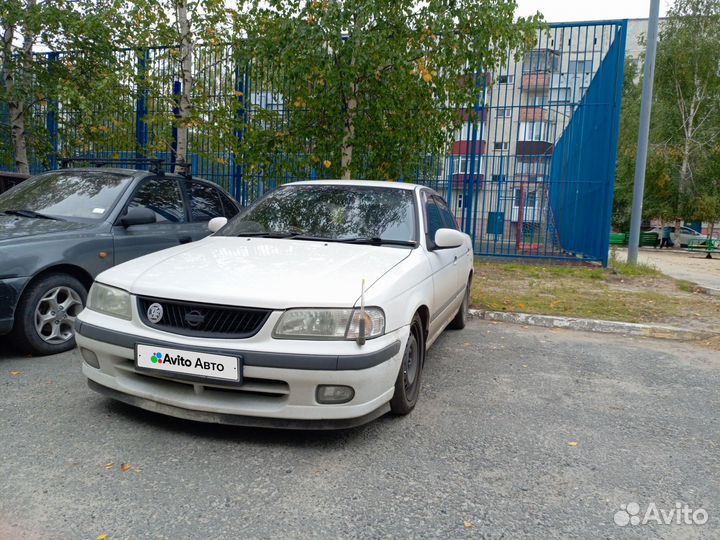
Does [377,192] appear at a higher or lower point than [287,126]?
lower

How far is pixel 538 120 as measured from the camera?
40.2ft

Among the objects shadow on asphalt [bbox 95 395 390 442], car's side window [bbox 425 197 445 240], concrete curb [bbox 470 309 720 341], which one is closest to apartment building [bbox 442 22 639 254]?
concrete curb [bbox 470 309 720 341]

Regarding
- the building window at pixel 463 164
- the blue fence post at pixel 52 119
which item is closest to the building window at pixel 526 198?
the building window at pixel 463 164

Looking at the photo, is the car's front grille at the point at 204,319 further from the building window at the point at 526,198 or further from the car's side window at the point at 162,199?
the building window at the point at 526,198

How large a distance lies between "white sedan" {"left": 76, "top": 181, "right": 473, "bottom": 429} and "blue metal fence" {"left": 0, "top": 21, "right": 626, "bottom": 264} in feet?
19.7

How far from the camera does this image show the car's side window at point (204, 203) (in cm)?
598

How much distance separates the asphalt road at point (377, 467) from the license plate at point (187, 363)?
0.42 meters

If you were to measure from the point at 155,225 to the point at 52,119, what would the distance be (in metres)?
7.84

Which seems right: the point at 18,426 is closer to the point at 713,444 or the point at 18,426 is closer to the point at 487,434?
the point at 487,434

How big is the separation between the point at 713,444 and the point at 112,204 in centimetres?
496

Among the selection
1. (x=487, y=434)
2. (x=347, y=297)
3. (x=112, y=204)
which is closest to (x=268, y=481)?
(x=347, y=297)

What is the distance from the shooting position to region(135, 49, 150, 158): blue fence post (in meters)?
9.05

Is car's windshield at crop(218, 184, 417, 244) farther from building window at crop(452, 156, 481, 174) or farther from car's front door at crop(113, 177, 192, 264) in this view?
building window at crop(452, 156, 481, 174)

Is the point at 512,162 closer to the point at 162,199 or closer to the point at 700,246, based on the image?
the point at 162,199
